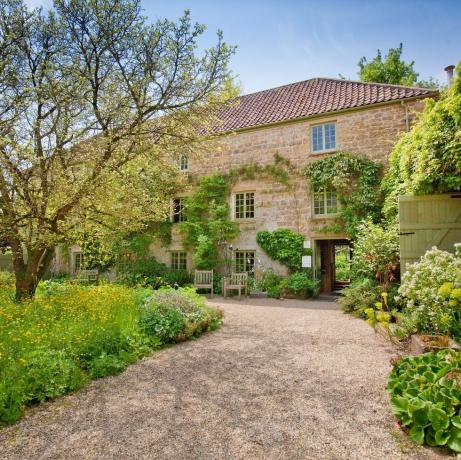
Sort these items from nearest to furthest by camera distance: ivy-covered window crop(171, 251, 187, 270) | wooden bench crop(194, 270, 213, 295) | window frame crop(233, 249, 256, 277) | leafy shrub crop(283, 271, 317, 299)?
leafy shrub crop(283, 271, 317, 299) → wooden bench crop(194, 270, 213, 295) → window frame crop(233, 249, 256, 277) → ivy-covered window crop(171, 251, 187, 270)

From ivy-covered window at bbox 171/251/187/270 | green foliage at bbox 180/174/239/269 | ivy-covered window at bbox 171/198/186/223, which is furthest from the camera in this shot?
ivy-covered window at bbox 171/198/186/223

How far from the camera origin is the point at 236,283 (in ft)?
43.5

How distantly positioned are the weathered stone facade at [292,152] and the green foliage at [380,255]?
3.25 m

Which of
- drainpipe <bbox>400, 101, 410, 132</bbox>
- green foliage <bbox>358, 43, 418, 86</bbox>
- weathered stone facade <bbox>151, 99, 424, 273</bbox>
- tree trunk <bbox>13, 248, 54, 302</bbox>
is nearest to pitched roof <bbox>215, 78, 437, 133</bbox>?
drainpipe <bbox>400, 101, 410, 132</bbox>

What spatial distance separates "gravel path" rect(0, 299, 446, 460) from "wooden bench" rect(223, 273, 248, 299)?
282 inches

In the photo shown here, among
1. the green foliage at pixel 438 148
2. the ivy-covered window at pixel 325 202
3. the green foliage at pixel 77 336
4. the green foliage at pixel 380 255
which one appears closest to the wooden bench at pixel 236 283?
the ivy-covered window at pixel 325 202

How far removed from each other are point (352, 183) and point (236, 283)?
19.9 feet

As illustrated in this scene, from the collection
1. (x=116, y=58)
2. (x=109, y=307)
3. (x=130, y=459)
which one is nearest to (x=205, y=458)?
(x=130, y=459)

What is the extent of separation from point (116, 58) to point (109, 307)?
5021 millimetres

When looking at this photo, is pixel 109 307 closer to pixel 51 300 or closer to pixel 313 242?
pixel 51 300

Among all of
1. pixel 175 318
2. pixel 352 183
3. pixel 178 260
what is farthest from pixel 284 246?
pixel 175 318

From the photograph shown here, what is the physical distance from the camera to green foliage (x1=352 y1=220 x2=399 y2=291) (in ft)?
28.9

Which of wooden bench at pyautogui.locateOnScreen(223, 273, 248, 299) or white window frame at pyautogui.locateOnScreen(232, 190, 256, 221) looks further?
white window frame at pyautogui.locateOnScreen(232, 190, 256, 221)

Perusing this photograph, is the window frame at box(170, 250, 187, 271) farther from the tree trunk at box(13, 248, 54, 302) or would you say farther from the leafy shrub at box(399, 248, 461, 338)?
the leafy shrub at box(399, 248, 461, 338)
